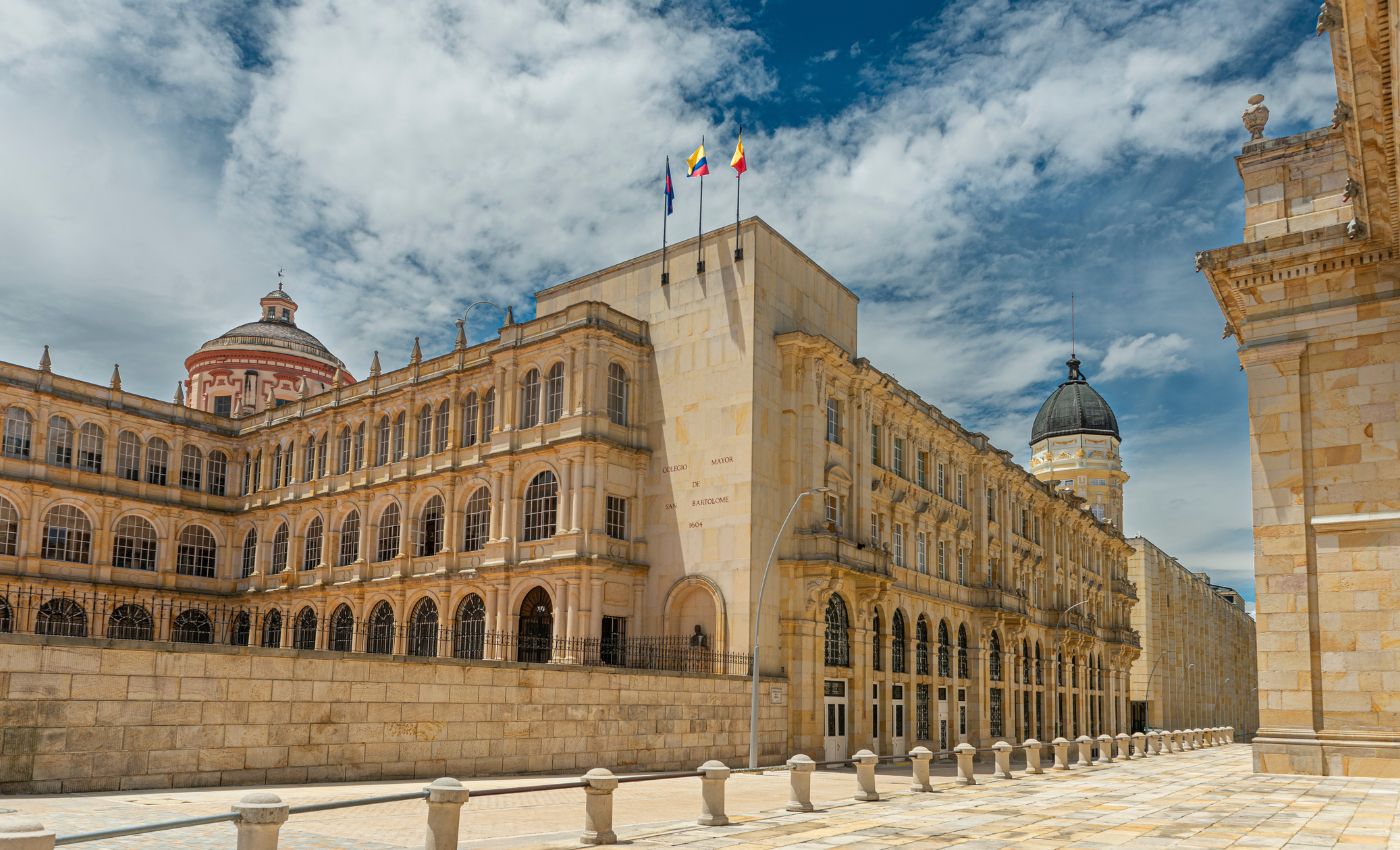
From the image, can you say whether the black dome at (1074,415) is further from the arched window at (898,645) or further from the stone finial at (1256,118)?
the stone finial at (1256,118)

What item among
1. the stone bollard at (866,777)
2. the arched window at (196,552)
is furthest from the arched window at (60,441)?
the stone bollard at (866,777)

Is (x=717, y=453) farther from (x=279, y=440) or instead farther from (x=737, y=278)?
(x=279, y=440)

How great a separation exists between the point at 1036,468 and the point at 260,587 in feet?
237

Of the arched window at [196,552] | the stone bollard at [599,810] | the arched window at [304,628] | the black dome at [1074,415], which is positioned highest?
the black dome at [1074,415]

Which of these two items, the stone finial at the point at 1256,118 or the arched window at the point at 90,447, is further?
the arched window at the point at 90,447

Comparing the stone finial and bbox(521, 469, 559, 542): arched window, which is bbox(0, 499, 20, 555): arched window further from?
the stone finial

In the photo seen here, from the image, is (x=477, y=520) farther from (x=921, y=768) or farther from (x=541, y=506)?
(x=921, y=768)

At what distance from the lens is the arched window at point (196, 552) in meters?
53.7

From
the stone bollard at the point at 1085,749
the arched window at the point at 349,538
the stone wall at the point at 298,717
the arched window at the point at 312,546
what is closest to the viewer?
the stone wall at the point at 298,717

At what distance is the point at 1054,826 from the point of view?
56.5ft

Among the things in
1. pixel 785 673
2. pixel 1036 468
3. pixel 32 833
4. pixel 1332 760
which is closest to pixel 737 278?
pixel 785 673

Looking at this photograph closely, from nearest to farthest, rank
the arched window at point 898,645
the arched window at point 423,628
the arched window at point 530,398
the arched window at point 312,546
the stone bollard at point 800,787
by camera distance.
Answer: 1. the stone bollard at point 800,787
2. the arched window at point 530,398
3. the arched window at point 423,628
4. the arched window at point 898,645
5. the arched window at point 312,546

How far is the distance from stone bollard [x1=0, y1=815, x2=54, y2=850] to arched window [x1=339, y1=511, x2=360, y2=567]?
42.2 m

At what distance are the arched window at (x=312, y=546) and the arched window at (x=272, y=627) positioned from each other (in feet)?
8.84
